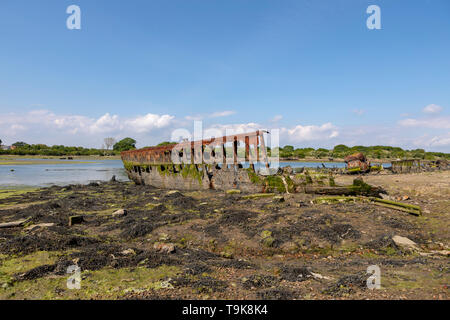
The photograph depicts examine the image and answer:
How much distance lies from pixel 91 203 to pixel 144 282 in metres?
10.6

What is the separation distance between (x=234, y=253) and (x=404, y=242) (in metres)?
4.65

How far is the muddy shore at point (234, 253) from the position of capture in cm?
386

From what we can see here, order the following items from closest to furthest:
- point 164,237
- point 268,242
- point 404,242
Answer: point 404,242, point 268,242, point 164,237

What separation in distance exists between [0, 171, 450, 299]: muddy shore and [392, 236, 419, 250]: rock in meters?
0.09

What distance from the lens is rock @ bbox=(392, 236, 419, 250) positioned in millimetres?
6008

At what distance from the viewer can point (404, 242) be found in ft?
20.3

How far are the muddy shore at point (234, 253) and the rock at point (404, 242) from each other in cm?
9

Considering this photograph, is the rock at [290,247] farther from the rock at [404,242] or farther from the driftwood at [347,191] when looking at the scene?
the driftwood at [347,191]

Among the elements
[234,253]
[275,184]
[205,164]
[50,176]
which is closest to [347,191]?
[275,184]

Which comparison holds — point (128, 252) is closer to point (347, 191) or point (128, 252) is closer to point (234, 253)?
point (234, 253)

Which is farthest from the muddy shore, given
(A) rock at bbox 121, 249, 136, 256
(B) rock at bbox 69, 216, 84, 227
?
(B) rock at bbox 69, 216, 84, 227

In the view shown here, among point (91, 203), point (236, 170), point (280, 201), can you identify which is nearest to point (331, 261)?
point (280, 201)

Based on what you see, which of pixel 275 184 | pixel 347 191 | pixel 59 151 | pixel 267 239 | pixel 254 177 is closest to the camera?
pixel 267 239

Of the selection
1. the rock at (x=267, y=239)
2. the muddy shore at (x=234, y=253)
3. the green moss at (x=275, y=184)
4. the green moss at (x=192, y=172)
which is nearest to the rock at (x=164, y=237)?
the muddy shore at (x=234, y=253)
